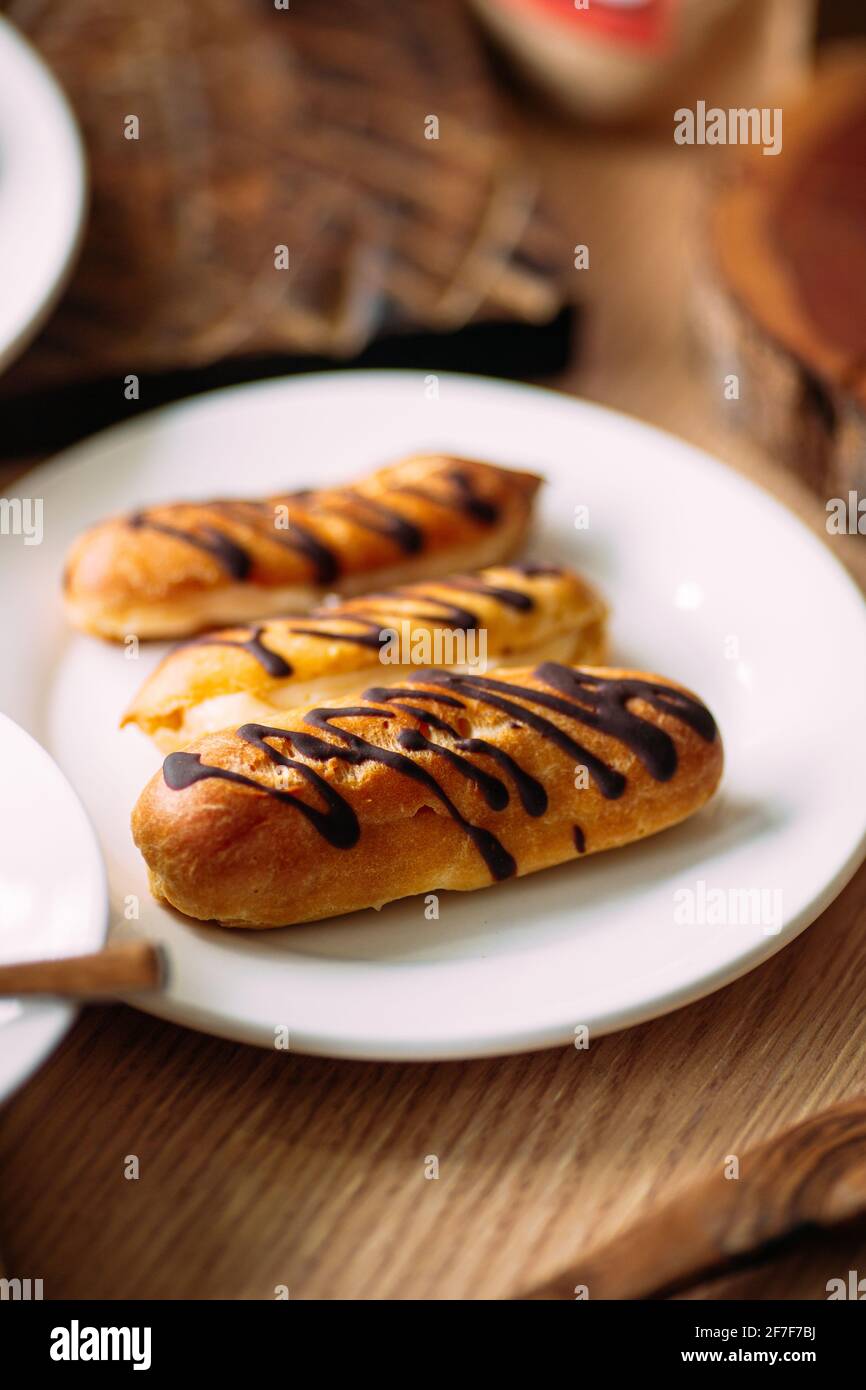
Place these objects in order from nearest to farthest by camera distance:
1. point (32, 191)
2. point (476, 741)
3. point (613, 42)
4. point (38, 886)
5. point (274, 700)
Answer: point (38, 886) → point (476, 741) → point (274, 700) → point (32, 191) → point (613, 42)

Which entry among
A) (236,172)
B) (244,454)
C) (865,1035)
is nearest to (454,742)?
(865,1035)

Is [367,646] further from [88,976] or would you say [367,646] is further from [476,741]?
[88,976]

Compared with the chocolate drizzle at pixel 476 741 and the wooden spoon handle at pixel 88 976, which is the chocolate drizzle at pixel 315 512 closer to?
the chocolate drizzle at pixel 476 741

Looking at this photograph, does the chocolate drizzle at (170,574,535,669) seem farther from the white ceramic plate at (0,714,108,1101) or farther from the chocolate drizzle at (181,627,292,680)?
the white ceramic plate at (0,714,108,1101)

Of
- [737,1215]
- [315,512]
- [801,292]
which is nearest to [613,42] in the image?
[801,292]

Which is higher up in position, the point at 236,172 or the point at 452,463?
the point at 236,172

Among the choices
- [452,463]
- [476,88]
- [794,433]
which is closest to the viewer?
[452,463]

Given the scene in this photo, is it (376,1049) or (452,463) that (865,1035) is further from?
(452,463)
